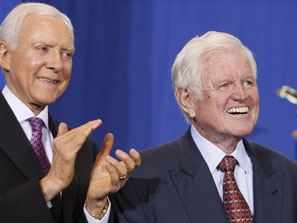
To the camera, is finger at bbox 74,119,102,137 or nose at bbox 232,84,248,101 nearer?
finger at bbox 74,119,102,137

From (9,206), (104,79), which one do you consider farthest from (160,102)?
(9,206)

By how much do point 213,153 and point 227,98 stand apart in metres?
0.18

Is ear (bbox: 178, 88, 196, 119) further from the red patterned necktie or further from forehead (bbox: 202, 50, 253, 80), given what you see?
the red patterned necktie

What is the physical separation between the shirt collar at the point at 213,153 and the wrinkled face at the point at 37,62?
0.48 metres

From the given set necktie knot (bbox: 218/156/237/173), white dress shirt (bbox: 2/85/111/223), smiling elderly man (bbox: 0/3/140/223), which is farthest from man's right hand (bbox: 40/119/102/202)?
necktie knot (bbox: 218/156/237/173)

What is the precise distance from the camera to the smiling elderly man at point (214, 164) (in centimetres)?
163

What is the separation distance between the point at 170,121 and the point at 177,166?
795mm

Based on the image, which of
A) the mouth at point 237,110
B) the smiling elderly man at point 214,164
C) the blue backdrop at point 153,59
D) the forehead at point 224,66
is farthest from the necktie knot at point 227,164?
the blue backdrop at point 153,59

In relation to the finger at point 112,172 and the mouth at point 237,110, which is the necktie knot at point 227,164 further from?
the finger at point 112,172

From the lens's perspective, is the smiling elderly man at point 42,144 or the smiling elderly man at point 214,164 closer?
the smiling elderly man at point 42,144

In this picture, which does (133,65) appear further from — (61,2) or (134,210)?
(134,210)

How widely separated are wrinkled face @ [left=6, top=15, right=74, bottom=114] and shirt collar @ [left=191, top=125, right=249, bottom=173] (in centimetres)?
48

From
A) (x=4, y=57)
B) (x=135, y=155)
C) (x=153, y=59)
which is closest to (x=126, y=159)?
(x=135, y=155)

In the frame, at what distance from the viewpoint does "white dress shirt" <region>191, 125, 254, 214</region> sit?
1696 mm
